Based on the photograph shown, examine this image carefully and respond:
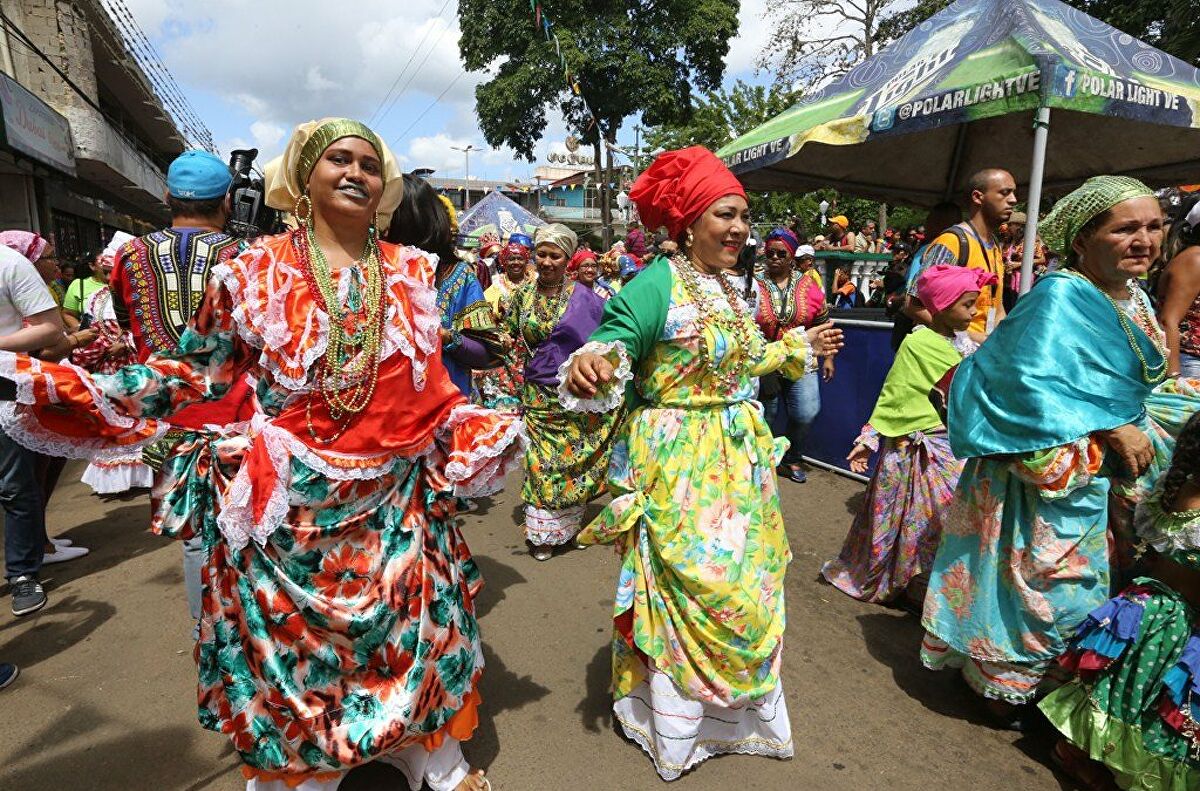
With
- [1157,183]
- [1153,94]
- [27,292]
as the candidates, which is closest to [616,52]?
[1157,183]

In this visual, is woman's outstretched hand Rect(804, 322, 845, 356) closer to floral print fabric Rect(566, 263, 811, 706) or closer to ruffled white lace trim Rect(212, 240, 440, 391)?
floral print fabric Rect(566, 263, 811, 706)

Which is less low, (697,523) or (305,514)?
(305,514)

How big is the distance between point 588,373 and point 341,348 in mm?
726

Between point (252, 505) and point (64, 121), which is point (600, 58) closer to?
point (64, 121)

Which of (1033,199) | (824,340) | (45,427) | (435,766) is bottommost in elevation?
(435,766)

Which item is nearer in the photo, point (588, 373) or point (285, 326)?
point (285, 326)

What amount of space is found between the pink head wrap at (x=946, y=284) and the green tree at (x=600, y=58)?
2222cm

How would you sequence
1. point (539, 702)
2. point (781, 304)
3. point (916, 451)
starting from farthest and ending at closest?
point (781, 304) < point (916, 451) < point (539, 702)

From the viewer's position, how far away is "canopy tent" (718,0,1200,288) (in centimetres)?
409

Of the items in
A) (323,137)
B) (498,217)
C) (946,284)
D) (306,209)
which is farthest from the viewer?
(498,217)

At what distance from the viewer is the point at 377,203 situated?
7.09 feet

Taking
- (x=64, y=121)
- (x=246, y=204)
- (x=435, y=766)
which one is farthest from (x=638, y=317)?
(x=64, y=121)

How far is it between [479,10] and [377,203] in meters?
27.2

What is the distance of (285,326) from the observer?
1917 mm
